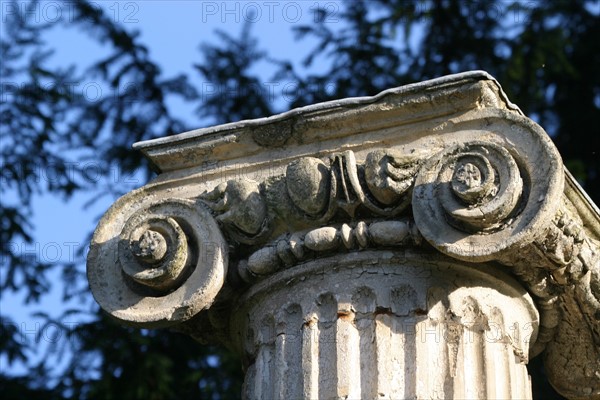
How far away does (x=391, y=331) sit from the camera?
17.5 ft

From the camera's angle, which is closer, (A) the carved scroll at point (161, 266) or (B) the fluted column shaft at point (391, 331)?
(B) the fluted column shaft at point (391, 331)

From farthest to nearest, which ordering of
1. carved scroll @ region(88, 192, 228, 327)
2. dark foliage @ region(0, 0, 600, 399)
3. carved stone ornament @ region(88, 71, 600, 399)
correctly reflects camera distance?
dark foliage @ region(0, 0, 600, 399) < carved scroll @ region(88, 192, 228, 327) < carved stone ornament @ region(88, 71, 600, 399)

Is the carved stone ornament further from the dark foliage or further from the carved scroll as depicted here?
the dark foliage

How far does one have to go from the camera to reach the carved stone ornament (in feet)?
17.1

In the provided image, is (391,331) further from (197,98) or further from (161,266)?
(197,98)

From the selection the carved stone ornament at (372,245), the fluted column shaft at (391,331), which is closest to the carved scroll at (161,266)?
the carved stone ornament at (372,245)

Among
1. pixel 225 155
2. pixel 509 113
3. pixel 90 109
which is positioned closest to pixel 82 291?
pixel 90 109

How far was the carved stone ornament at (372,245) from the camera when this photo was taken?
520cm

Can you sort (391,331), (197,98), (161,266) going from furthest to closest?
1. (197,98)
2. (161,266)
3. (391,331)

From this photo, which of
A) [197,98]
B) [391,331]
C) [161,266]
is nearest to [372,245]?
[391,331]

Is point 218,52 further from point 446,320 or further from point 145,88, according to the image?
point 446,320

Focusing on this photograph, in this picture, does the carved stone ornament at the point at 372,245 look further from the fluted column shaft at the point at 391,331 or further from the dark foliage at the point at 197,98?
the dark foliage at the point at 197,98

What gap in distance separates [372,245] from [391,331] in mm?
313

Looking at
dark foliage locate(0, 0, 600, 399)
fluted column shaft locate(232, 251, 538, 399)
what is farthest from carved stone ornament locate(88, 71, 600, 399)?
dark foliage locate(0, 0, 600, 399)
